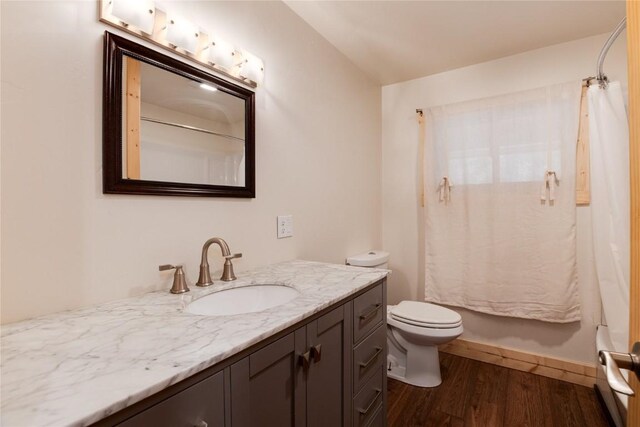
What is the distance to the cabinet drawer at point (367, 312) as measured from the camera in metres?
1.21

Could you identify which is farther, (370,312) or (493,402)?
(493,402)

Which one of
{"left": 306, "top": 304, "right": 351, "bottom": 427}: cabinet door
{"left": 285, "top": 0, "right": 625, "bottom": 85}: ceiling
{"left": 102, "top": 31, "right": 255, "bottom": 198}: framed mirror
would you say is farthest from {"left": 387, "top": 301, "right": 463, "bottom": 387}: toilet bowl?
{"left": 285, "top": 0, "right": 625, "bottom": 85}: ceiling

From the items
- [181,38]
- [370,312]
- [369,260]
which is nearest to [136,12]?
[181,38]

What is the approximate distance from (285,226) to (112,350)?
1099mm

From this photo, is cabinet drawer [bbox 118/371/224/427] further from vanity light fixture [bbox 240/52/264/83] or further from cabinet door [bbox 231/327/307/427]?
vanity light fixture [bbox 240/52/264/83]

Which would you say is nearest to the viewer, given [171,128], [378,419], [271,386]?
[271,386]

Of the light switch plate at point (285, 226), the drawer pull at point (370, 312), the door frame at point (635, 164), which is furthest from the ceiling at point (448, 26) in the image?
the drawer pull at point (370, 312)

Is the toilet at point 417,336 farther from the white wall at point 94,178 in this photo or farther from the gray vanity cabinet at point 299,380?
the gray vanity cabinet at point 299,380

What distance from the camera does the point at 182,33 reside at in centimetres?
115

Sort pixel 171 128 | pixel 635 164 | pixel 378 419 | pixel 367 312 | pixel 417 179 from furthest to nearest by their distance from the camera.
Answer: pixel 417 179 → pixel 378 419 → pixel 367 312 → pixel 171 128 → pixel 635 164

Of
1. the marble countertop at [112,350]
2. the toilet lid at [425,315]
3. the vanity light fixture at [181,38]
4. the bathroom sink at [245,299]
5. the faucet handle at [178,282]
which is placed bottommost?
the toilet lid at [425,315]

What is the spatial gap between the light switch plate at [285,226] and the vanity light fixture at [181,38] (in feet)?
2.26

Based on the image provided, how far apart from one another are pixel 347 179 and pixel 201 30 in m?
1.36

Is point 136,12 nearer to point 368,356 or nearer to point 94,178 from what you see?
point 94,178
